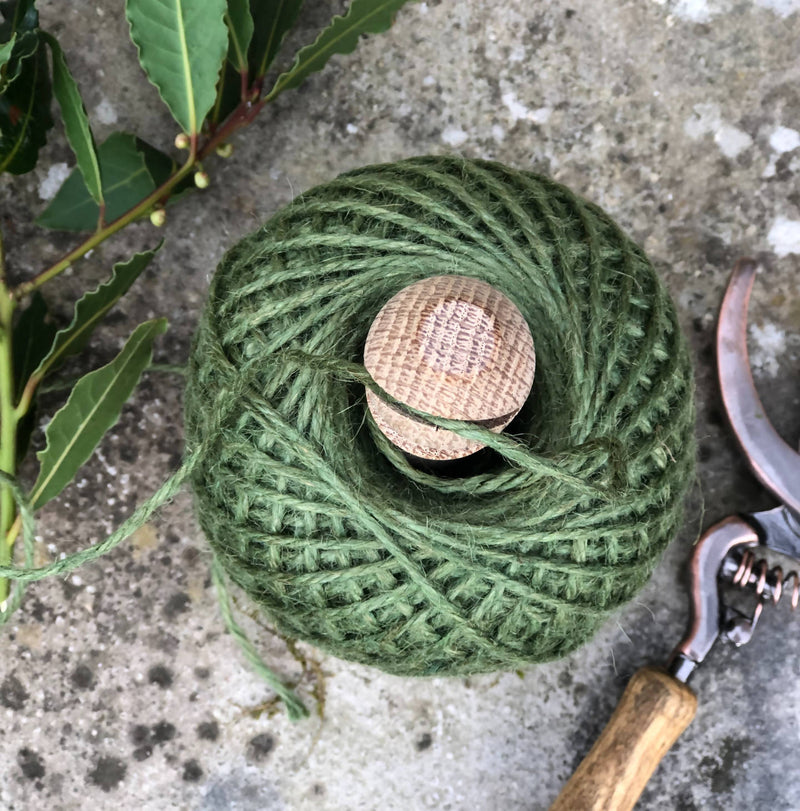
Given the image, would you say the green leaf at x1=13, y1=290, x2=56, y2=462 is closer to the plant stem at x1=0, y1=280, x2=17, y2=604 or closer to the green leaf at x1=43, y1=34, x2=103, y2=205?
the plant stem at x1=0, y1=280, x2=17, y2=604

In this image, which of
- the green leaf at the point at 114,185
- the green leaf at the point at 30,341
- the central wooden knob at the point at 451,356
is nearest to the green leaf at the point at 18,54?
the green leaf at the point at 114,185

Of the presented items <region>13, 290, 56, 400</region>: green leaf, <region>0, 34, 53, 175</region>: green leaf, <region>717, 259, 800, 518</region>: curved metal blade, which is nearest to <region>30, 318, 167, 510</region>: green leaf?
<region>13, 290, 56, 400</region>: green leaf

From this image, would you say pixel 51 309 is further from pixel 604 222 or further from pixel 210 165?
pixel 604 222

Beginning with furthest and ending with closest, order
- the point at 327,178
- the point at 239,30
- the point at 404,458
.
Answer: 1. the point at 327,178
2. the point at 239,30
3. the point at 404,458

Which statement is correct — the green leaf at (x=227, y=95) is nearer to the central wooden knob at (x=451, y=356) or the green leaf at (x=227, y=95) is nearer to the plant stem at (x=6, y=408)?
the plant stem at (x=6, y=408)

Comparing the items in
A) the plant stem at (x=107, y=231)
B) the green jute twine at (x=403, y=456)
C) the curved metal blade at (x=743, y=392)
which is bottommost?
the curved metal blade at (x=743, y=392)

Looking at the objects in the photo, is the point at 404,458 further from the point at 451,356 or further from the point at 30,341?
the point at 30,341

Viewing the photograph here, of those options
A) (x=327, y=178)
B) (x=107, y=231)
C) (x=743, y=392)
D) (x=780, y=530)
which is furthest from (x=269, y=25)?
(x=780, y=530)
